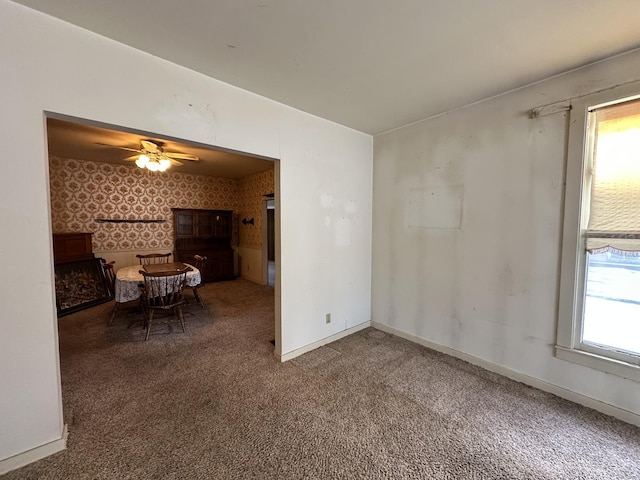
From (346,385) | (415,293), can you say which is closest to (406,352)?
(415,293)

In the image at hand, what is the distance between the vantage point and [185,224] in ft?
19.2

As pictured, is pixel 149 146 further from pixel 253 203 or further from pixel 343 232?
pixel 253 203

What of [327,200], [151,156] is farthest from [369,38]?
[151,156]

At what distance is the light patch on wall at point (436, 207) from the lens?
2676mm

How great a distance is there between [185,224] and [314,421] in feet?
17.3

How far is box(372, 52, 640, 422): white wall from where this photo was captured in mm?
2061

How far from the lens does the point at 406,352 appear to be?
9.29 feet

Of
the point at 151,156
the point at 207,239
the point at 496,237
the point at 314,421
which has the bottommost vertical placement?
the point at 314,421

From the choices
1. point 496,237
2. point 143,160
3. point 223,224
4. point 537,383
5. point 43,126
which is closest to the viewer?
point 43,126

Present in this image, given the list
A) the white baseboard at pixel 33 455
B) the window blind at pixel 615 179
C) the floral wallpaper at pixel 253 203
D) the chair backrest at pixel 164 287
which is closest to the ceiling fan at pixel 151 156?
the chair backrest at pixel 164 287

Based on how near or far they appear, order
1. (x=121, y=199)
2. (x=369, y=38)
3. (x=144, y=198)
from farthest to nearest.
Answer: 1. (x=144, y=198)
2. (x=121, y=199)
3. (x=369, y=38)

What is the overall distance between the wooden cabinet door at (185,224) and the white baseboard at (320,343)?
14.0ft

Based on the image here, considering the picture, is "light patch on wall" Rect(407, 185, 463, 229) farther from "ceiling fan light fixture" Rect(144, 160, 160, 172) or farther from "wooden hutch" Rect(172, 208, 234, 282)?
"wooden hutch" Rect(172, 208, 234, 282)

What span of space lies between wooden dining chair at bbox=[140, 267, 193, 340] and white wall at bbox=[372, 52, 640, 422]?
2.71m
